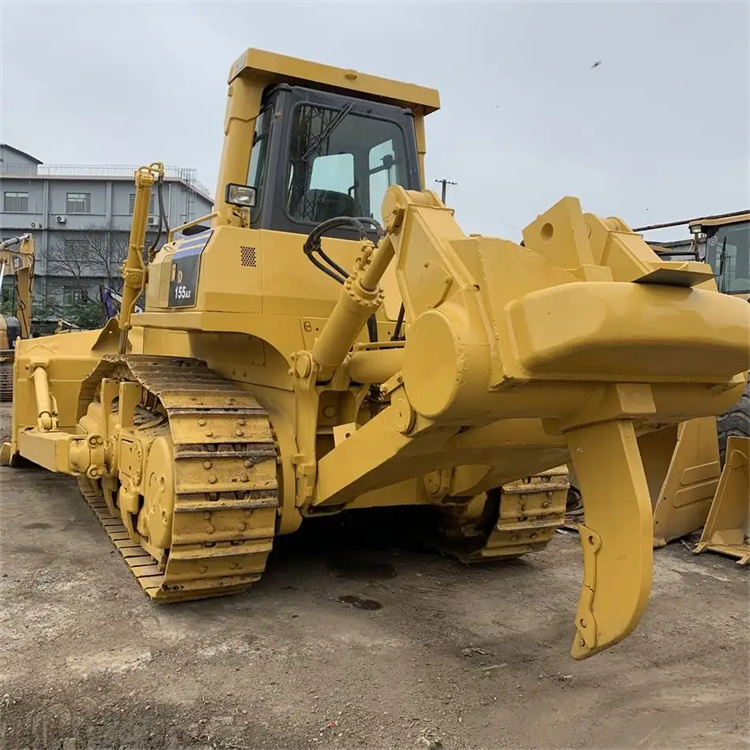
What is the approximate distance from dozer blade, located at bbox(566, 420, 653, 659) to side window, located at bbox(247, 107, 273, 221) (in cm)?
240

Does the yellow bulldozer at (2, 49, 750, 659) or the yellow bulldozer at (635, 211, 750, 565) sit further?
the yellow bulldozer at (635, 211, 750, 565)

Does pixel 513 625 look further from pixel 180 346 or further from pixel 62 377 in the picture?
pixel 62 377

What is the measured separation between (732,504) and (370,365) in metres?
3.32

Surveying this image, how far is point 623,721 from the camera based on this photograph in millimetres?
2920

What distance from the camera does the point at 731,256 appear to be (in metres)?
7.90

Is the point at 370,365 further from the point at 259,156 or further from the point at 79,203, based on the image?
the point at 79,203

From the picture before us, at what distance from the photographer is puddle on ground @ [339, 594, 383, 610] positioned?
401cm

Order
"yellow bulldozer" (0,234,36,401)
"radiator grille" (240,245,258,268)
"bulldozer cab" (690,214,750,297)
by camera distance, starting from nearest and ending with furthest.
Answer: "radiator grille" (240,245,258,268) < "bulldozer cab" (690,214,750,297) < "yellow bulldozer" (0,234,36,401)

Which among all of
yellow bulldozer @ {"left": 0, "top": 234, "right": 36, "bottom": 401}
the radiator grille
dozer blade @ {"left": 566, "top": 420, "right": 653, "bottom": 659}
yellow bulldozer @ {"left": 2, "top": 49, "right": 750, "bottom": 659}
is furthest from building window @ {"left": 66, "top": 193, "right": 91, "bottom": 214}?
dozer blade @ {"left": 566, "top": 420, "right": 653, "bottom": 659}

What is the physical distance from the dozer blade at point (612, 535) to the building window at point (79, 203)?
43.9 metres

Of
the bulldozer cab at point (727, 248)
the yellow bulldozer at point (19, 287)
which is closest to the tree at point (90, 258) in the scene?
the yellow bulldozer at point (19, 287)

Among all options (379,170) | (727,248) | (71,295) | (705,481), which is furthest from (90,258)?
(705,481)

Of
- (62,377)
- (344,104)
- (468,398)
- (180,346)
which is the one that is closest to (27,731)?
(468,398)

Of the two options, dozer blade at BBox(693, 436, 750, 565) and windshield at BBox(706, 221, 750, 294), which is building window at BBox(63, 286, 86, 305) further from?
dozer blade at BBox(693, 436, 750, 565)
